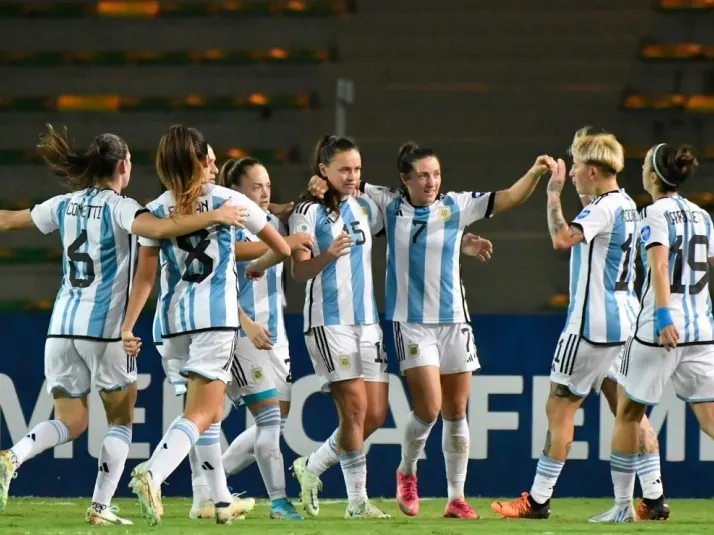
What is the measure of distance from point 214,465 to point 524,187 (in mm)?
2027

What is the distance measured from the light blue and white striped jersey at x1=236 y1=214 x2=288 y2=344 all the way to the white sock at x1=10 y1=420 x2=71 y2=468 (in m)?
1.17

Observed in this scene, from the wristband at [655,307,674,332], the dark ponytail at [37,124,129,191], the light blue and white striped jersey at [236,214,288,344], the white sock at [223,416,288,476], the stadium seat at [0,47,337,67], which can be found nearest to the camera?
the wristband at [655,307,674,332]

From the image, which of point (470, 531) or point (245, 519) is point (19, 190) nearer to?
point (245, 519)

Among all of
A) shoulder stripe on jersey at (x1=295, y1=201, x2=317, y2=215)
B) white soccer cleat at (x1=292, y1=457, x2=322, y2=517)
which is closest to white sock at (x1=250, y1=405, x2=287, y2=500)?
white soccer cleat at (x1=292, y1=457, x2=322, y2=517)

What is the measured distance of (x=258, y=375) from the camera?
684 centimetres

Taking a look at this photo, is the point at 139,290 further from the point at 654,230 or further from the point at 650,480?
the point at 650,480

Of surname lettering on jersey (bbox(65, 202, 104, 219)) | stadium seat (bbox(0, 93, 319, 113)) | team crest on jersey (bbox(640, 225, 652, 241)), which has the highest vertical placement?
stadium seat (bbox(0, 93, 319, 113))

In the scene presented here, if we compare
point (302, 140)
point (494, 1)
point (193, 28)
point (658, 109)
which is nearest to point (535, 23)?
point (494, 1)

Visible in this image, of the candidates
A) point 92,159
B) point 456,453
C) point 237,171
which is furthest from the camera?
point 237,171

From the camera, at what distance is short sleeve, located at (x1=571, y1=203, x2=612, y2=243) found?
6.53 m

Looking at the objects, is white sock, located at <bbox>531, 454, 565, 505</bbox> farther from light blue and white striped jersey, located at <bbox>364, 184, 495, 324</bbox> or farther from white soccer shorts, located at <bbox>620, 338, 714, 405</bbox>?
light blue and white striped jersey, located at <bbox>364, 184, 495, 324</bbox>

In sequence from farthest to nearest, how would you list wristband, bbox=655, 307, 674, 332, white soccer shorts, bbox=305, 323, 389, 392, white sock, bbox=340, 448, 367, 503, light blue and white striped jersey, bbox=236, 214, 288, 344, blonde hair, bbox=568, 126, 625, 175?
light blue and white striped jersey, bbox=236, 214, 288, 344
white sock, bbox=340, 448, 367, 503
white soccer shorts, bbox=305, 323, 389, 392
blonde hair, bbox=568, 126, 625, 175
wristband, bbox=655, 307, 674, 332

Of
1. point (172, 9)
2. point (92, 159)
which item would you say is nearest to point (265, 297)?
point (92, 159)

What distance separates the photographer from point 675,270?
21.3 feet
